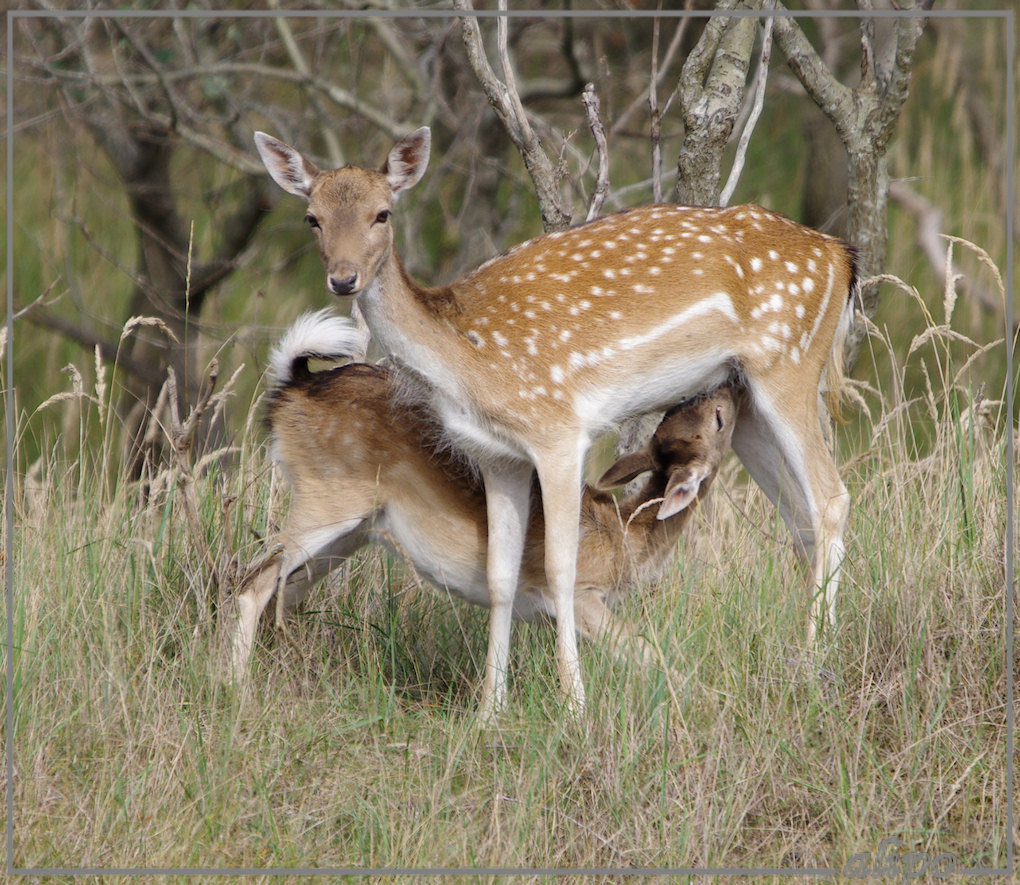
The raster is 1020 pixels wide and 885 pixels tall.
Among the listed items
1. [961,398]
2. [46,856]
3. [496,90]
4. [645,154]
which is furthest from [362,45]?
[46,856]

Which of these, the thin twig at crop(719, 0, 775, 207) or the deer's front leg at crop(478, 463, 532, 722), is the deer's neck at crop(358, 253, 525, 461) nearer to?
the deer's front leg at crop(478, 463, 532, 722)

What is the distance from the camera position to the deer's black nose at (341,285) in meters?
3.88

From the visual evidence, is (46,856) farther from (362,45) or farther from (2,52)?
(2,52)

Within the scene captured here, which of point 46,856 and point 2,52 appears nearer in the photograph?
point 46,856

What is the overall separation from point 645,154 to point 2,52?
3905 mm

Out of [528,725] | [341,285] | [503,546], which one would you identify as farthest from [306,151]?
[528,725]

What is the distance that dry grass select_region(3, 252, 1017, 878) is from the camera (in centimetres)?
371

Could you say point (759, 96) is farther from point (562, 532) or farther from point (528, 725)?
point (528, 725)

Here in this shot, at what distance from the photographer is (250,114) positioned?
8.07m

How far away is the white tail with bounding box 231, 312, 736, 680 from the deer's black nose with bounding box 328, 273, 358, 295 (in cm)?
68

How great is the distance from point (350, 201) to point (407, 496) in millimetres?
1080

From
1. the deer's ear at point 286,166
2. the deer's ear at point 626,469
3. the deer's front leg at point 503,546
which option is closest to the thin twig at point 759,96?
the deer's ear at point 626,469

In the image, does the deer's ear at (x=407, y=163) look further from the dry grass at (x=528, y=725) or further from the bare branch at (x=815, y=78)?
the bare branch at (x=815, y=78)

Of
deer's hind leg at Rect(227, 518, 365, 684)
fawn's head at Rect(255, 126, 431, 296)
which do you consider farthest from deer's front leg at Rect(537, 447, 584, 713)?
fawn's head at Rect(255, 126, 431, 296)
